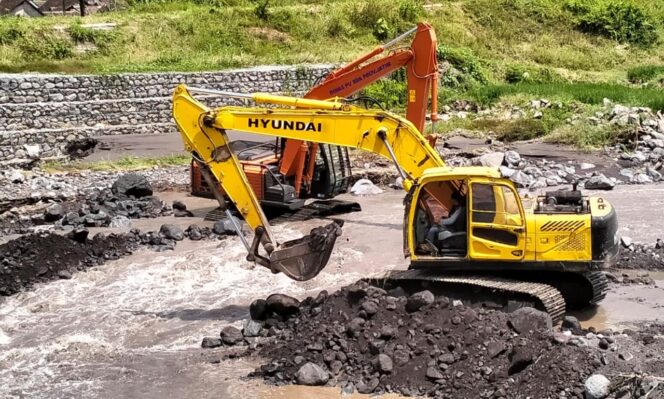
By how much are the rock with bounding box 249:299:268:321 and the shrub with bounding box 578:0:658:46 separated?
109 ft

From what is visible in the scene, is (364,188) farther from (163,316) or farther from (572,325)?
(572,325)

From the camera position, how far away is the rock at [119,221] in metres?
19.3

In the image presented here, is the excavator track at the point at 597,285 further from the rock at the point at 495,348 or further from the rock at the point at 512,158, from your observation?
the rock at the point at 512,158

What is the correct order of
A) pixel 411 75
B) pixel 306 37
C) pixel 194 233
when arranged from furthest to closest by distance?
1. pixel 306 37
2. pixel 194 233
3. pixel 411 75

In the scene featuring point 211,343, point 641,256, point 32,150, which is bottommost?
point 32,150

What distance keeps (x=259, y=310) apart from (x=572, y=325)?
4266 mm

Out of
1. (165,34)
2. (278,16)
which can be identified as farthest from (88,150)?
(278,16)

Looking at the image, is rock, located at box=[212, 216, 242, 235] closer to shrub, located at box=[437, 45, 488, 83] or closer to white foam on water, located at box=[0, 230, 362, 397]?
white foam on water, located at box=[0, 230, 362, 397]

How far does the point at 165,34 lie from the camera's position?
115 ft

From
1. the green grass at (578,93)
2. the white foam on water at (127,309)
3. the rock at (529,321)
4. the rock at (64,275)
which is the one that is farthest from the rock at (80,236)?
the green grass at (578,93)

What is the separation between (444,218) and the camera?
40.6 ft

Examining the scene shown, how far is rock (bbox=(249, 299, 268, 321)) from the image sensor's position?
42.3 feet

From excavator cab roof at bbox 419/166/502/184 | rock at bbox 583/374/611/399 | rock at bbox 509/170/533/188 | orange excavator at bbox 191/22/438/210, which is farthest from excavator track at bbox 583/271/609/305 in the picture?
rock at bbox 509/170/533/188

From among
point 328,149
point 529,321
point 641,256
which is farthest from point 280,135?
point 641,256
